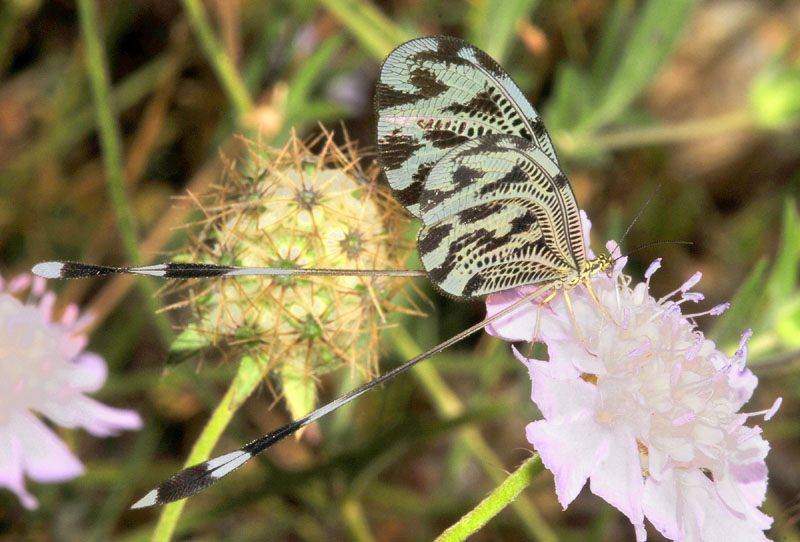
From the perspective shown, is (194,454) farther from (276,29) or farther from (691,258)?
(691,258)

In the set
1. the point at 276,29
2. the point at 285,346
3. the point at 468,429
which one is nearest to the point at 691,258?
the point at 468,429

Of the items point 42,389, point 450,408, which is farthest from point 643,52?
point 42,389

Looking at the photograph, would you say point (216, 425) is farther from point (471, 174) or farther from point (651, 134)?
point (651, 134)

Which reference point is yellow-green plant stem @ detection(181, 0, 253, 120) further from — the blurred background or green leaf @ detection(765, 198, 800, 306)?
green leaf @ detection(765, 198, 800, 306)

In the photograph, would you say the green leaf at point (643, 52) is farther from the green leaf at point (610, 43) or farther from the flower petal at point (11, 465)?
the flower petal at point (11, 465)

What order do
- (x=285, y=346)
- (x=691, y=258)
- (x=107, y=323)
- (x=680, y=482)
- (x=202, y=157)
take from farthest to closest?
1. (x=691, y=258)
2. (x=202, y=157)
3. (x=107, y=323)
4. (x=285, y=346)
5. (x=680, y=482)

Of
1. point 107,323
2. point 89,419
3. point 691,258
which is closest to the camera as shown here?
point 89,419
